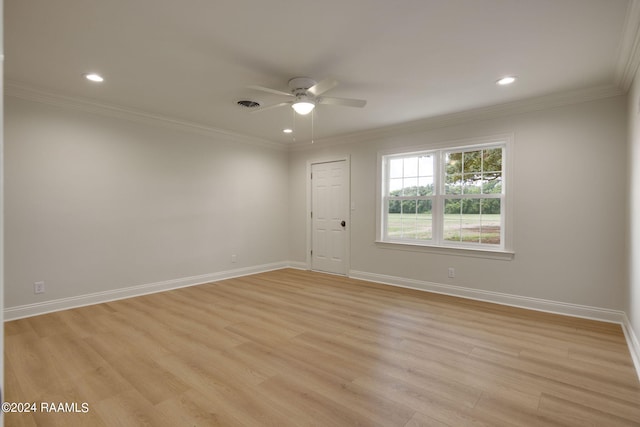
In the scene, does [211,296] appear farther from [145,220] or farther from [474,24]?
[474,24]

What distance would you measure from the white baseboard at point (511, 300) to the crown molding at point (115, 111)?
330 centimetres

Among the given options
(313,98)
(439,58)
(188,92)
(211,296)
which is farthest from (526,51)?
(211,296)

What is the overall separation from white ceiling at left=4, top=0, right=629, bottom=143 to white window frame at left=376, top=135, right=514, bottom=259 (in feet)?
1.96

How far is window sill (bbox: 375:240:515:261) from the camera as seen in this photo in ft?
13.3

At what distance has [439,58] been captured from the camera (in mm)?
2863

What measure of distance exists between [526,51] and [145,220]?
4.69 meters

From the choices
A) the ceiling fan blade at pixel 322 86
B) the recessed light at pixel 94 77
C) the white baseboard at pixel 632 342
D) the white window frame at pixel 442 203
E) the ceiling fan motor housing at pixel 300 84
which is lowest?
the white baseboard at pixel 632 342

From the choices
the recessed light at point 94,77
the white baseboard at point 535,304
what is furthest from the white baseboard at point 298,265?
the recessed light at point 94,77

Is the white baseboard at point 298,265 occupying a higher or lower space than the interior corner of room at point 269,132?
lower

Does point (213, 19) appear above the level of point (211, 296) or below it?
above

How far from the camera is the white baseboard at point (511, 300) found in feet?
11.4

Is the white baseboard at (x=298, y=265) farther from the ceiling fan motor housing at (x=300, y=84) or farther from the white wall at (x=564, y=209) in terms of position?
the ceiling fan motor housing at (x=300, y=84)

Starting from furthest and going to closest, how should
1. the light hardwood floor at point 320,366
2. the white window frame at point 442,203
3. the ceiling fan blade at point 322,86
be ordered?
the white window frame at point 442,203, the ceiling fan blade at point 322,86, the light hardwood floor at point 320,366

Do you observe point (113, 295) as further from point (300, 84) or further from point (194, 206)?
point (300, 84)
